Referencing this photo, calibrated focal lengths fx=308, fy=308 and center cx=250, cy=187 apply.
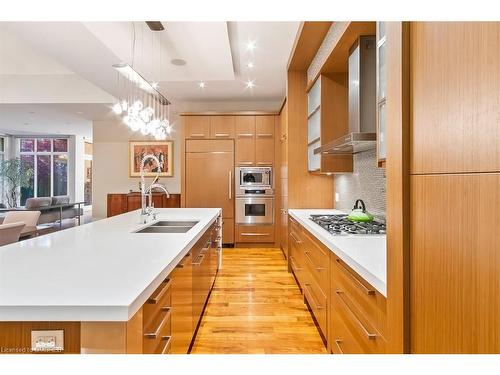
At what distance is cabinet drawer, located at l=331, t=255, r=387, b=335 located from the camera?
1.21 m

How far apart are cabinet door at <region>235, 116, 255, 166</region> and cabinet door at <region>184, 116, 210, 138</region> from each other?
576mm

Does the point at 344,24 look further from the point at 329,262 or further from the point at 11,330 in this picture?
the point at 11,330

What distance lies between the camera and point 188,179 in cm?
574

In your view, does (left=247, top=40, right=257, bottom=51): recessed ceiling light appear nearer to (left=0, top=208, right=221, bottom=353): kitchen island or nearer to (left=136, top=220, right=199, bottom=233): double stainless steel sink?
(left=136, top=220, right=199, bottom=233): double stainless steel sink

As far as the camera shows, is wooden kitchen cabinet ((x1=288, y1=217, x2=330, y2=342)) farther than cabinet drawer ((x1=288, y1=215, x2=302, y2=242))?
No

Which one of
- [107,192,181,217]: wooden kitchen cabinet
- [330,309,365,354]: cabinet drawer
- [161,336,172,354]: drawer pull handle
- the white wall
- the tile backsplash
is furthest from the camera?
the white wall

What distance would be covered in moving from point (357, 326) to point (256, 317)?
1465 mm

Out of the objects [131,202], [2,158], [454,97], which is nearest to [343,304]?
[454,97]

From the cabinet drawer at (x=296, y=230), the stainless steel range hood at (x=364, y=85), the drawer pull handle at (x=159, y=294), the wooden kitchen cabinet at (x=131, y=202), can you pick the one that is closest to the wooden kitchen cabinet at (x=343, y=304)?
the cabinet drawer at (x=296, y=230)

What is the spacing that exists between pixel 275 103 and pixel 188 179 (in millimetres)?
2603

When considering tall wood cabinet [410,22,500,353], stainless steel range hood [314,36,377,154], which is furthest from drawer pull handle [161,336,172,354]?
stainless steel range hood [314,36,377,154]

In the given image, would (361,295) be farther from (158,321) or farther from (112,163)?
(112,163)

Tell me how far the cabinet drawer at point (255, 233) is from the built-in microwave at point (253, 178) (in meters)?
0.66

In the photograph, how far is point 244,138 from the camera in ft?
18.9
